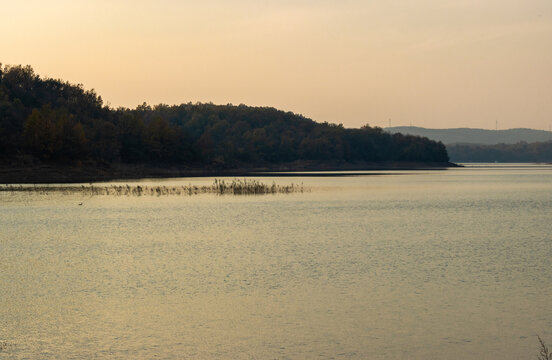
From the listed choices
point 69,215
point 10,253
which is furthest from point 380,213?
point 10,253

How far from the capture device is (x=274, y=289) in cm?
2356

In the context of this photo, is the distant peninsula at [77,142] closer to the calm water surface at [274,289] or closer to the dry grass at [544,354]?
the calm water surface at [274,289]

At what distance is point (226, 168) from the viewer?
196750 mm

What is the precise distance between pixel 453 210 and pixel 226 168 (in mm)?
139270

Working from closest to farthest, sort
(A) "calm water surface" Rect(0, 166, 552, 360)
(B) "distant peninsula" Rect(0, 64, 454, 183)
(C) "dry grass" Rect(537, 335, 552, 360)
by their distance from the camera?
1. (C) "dry grass" Rect(537, 335, 552, 360)
2. (A) "calm water surface" Rect(0, 166, 552, 360)
3. (B) "distant peninsula" Rect(0, 64, 454, 183)

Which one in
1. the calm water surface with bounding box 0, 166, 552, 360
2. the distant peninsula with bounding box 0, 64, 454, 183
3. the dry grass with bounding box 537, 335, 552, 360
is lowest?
the calm water surface with bounding box 0, 166, 552, 360

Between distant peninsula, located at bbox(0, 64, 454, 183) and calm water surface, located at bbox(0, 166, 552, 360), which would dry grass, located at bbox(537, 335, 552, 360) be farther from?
distant peninsula, located at bbox(0, 64, 454, 183)

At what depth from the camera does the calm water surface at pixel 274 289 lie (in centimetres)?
1667

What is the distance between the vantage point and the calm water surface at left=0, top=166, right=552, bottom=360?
1667 cm

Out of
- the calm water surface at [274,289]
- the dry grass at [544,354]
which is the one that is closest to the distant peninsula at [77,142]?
the calm water surface at [274,289]

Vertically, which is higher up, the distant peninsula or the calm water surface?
the distant peninsula

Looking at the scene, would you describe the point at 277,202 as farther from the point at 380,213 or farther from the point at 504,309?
the point at 504,309

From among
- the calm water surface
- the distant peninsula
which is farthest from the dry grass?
the distant peninsula

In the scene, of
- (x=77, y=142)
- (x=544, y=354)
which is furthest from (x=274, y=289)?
(x=77, y=142)
